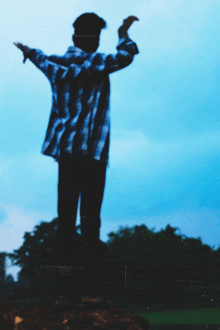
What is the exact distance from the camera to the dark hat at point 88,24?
10.8 ft

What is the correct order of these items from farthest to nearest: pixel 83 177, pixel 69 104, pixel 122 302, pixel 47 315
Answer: pixel 69 104 → pixel 83 177 → pixel 122 302 → pixel 47 315

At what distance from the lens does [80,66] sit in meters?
3.31

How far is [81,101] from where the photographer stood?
330 cm

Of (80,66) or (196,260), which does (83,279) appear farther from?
(80,66)

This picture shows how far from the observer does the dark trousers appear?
304 cm

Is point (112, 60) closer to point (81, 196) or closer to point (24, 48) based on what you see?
point (24, 48)

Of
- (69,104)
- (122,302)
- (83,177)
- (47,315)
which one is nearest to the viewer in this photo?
(47,315)

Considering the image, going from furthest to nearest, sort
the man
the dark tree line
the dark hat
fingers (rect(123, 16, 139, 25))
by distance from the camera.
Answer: the dark hat, fingers (rect(123, 16, 139, 25)), the man, the dark tree line

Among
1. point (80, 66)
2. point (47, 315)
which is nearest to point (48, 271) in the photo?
point (47, 315)

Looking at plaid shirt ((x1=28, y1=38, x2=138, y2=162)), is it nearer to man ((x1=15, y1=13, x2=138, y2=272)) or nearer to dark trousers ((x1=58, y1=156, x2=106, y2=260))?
man ((x1=15, y1=13, x2=138, y2=272))

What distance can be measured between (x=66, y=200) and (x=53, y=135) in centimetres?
66

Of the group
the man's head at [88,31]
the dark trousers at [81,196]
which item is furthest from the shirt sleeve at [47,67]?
the dark trousers at [81,196]

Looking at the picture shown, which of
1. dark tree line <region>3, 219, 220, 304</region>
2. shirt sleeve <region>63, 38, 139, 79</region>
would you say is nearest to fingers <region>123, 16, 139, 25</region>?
shirt sleeve <region>63, 38, 139, 79</region>

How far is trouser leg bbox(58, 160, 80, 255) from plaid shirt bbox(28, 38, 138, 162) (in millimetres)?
150
